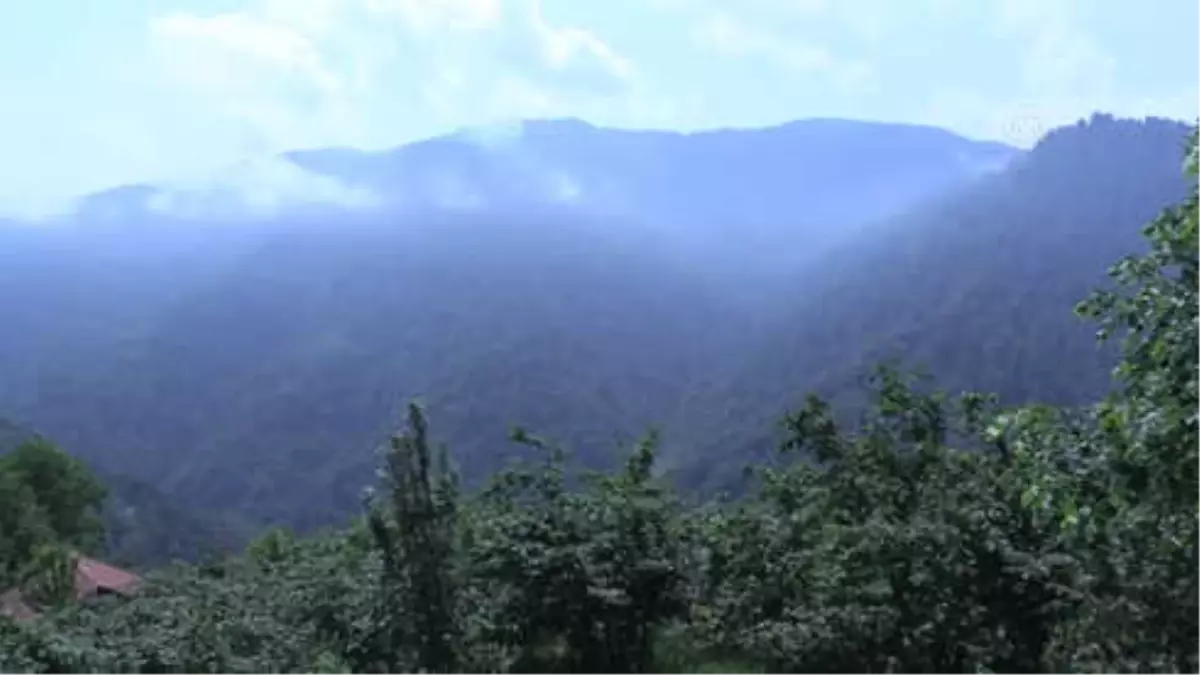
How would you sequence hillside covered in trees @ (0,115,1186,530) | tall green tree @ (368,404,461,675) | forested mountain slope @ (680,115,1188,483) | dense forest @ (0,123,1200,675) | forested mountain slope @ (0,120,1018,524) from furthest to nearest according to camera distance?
forested mountain slope @ (0,120,1018,524) < hillside covered in trees @ (0,115,1186,530) < forested mountain slope @ (680,115,1188,483) < tall green tree @ (368,404,461,675) < dense forest @ (0,123,1200,675)

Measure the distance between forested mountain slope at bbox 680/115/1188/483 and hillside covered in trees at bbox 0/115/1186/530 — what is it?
31 centimetres

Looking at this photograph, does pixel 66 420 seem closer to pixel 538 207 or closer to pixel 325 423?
pixel 325 423

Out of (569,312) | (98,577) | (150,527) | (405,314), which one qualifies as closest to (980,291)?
(569,312)

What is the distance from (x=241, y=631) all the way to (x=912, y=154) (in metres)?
186

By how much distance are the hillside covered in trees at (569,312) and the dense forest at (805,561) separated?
54981 millimetres

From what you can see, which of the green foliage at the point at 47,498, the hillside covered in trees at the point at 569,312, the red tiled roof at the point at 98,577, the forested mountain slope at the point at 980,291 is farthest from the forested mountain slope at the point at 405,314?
the green foliage at the point at 47,498

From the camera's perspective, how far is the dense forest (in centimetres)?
493

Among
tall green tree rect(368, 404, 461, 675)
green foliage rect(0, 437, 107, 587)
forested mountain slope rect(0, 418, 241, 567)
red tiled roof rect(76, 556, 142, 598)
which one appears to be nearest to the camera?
tall green tree rect(368, 404, 461, 675)

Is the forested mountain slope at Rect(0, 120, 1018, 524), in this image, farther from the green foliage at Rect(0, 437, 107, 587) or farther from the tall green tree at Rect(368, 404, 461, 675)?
the tall green tree at Rect(368, 404, 461, 675)

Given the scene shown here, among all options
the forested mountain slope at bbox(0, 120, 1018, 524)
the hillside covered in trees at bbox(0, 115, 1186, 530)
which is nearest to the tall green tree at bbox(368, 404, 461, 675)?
the hillside covered in trees at bbox(0, 115, 1186, 530)

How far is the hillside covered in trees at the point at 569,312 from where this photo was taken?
3568 inches

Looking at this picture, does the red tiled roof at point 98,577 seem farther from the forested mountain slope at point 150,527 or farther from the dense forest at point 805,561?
the dense forest at point 805,561

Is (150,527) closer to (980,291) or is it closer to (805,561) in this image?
(980,291)

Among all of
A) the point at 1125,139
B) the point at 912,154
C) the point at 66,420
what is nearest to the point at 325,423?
the point at 66,420
